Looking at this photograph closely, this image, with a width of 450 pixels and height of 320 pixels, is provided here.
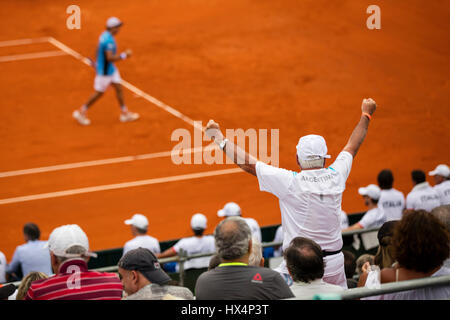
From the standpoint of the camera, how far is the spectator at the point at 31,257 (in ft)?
29.3

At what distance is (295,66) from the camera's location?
58.4 ft

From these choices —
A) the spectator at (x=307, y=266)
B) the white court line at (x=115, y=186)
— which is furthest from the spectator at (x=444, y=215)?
the white court line at (x=115, y=186)

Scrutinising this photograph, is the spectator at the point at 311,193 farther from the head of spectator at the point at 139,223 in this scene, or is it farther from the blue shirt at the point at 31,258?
the blue shirt at the point at 31,258

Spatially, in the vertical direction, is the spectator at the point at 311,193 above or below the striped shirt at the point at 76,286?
above

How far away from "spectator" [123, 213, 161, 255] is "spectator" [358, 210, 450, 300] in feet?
18.1

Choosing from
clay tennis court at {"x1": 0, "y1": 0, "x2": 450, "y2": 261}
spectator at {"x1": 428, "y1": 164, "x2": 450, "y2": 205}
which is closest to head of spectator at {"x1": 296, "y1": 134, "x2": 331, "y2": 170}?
spectator at {"x1": 428, "y1": 164, "x2": 450, "y2": 205}

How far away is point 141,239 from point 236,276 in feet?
17.2

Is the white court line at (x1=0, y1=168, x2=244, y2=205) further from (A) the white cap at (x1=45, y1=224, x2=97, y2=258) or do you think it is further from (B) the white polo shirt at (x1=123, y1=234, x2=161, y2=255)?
(A) the white cap at (x1=45, y1=224, x2=97, y2=258)

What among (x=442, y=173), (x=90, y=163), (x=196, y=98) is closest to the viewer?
(x=442, y=173)

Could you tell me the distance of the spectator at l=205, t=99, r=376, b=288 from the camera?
504 centimetres

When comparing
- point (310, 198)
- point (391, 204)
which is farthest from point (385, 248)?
point (391, 204)

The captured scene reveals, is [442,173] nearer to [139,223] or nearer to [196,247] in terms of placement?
[196,247]

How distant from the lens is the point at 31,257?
8922mm

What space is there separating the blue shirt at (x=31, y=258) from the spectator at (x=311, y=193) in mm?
4711
